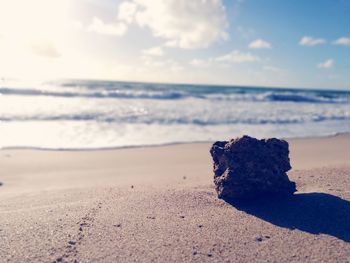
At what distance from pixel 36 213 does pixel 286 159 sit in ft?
8.43

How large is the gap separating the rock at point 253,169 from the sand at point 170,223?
0.13m

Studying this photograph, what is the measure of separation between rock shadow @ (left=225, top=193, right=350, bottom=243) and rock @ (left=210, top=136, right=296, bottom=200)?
10cm

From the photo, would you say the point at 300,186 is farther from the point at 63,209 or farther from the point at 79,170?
the point at 79,170

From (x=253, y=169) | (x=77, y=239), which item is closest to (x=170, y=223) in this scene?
(x=77, y=239)

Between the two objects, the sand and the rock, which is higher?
the rock

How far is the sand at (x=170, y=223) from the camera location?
2.58 metres

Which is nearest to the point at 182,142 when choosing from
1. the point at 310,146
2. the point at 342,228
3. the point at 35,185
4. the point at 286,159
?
the point at 310,146

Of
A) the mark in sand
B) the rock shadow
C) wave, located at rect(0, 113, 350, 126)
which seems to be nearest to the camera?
the mark in sand

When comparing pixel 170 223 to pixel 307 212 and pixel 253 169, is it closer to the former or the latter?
pixel 253 169

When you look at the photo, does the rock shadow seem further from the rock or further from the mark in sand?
the mark in sand

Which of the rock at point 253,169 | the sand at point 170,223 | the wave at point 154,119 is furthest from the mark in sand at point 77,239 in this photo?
the wave at point 154,119

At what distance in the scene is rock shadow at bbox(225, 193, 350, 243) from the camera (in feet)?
9.85

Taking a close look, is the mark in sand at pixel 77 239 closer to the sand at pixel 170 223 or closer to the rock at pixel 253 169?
the sand at pixel 170 223

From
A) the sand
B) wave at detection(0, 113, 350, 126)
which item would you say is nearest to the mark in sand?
the sand
